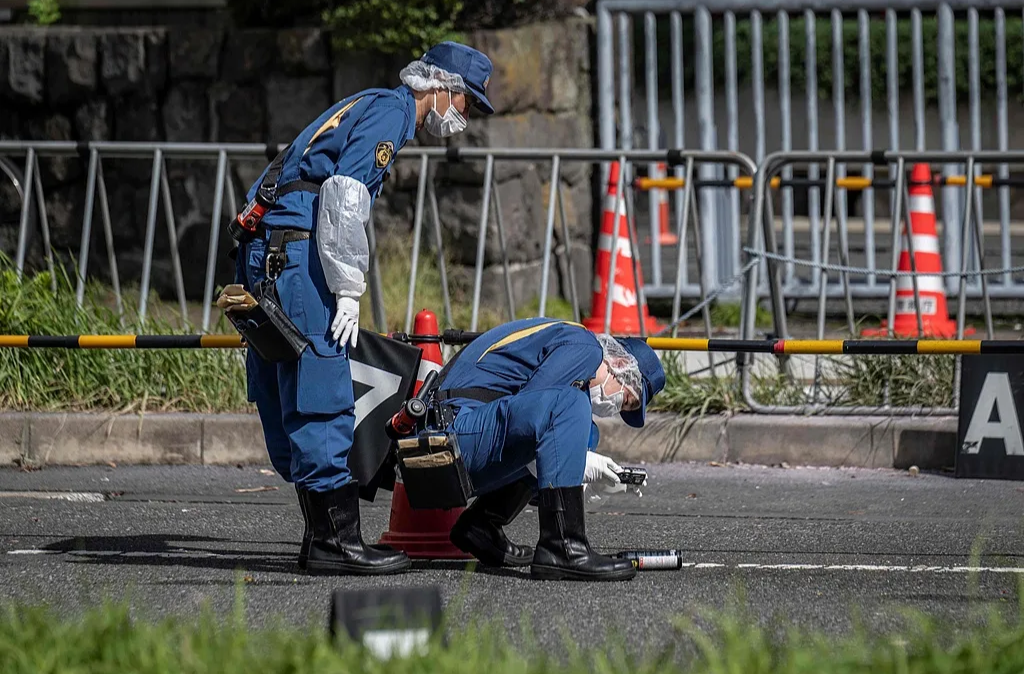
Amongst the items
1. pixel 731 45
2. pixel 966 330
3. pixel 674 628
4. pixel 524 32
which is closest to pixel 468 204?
pixel 524 32

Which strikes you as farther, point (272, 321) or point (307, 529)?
point (307, 529)

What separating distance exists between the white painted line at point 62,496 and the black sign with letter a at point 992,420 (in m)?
3.56

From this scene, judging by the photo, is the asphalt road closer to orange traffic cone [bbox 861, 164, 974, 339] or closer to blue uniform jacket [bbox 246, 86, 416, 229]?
blue uniform jacket [bbox 246, 86, 416, 229]

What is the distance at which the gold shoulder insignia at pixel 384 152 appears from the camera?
4910 millimetres

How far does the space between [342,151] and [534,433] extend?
3.35 ft

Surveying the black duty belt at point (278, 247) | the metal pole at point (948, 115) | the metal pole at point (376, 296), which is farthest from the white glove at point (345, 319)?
the metal pole at point (948, 115)

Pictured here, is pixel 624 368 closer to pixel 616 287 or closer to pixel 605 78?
pixel 616 287

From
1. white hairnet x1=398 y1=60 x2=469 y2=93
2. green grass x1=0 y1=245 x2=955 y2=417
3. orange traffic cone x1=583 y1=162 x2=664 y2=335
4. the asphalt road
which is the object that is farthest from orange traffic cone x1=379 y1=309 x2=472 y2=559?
orange traffic cone x1=583 y1=162 x2=664 y2=335

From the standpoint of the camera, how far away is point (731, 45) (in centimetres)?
1062

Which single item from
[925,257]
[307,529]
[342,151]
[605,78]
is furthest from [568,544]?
[605,78]

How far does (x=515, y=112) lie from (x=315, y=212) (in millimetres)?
4973

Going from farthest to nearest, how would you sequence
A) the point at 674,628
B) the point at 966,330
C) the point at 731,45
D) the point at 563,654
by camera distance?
the point at 731,45 → the point at 966,330 → the point at 674,628 → the point at 563,654

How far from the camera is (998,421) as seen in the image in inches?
269

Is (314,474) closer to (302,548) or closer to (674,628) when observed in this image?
(302,548)
